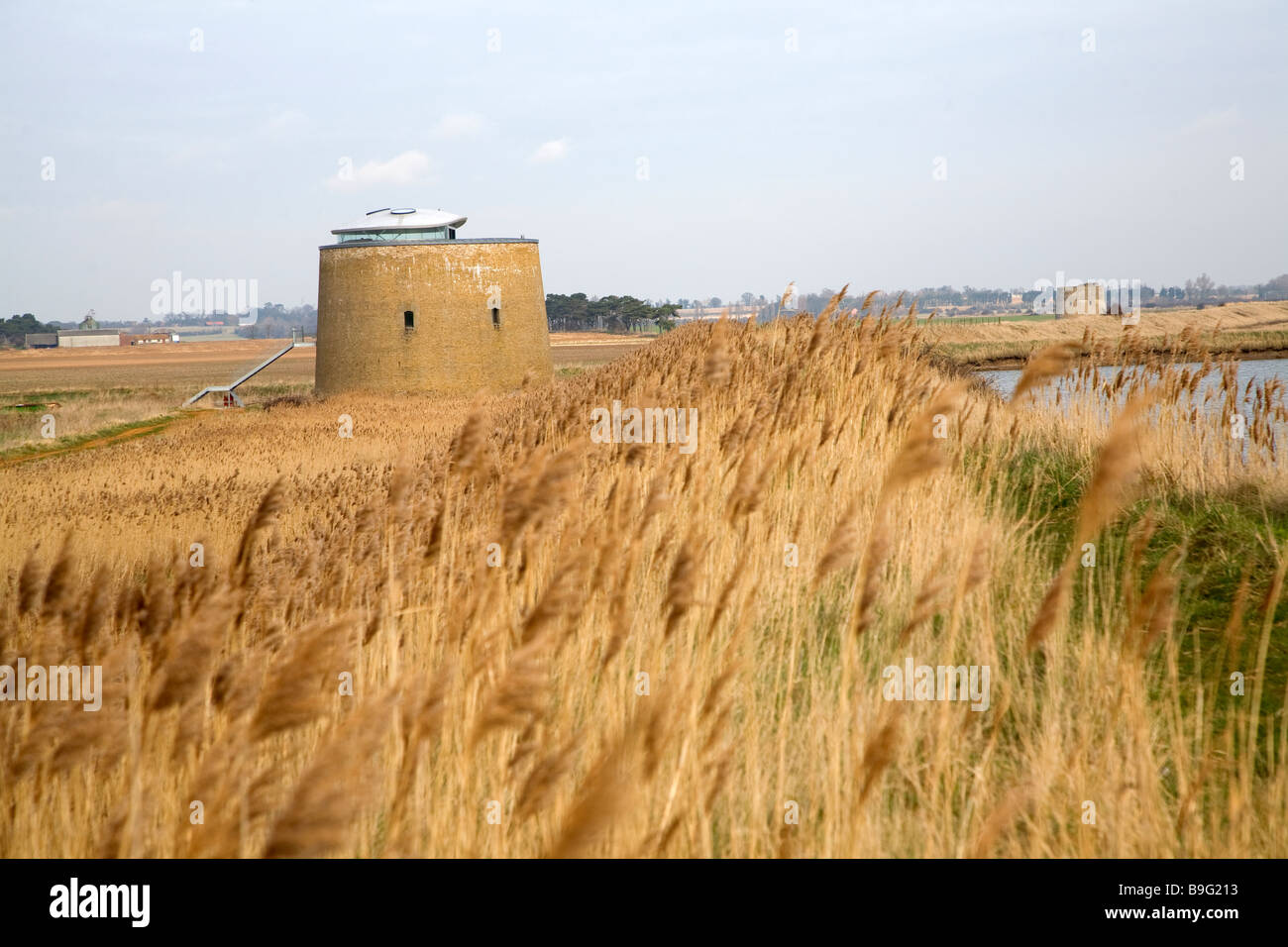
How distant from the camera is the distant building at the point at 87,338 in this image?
367ft

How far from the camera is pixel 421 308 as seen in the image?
96.1ft

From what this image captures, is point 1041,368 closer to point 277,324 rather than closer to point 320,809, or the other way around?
point 320,809

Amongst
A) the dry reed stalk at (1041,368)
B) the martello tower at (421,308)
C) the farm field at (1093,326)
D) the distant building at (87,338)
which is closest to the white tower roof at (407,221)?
the martello tower at (421,308)

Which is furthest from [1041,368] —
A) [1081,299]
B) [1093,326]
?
[1081,299]

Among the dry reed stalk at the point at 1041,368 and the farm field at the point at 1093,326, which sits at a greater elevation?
the farm field at the point at 1093,326

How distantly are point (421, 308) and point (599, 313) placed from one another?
8099 cm

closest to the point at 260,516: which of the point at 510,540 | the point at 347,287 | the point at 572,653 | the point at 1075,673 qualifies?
the point at 510,540

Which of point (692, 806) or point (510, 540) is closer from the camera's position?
point (692, 806)

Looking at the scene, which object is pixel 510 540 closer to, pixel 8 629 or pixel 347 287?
pixel 8 629

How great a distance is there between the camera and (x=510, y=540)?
2.44 metres

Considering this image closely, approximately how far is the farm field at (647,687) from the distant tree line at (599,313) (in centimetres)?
10298

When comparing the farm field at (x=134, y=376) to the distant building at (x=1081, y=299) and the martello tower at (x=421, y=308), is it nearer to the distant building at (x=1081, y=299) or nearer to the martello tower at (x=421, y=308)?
the martello tower at (x=421, y=308)
